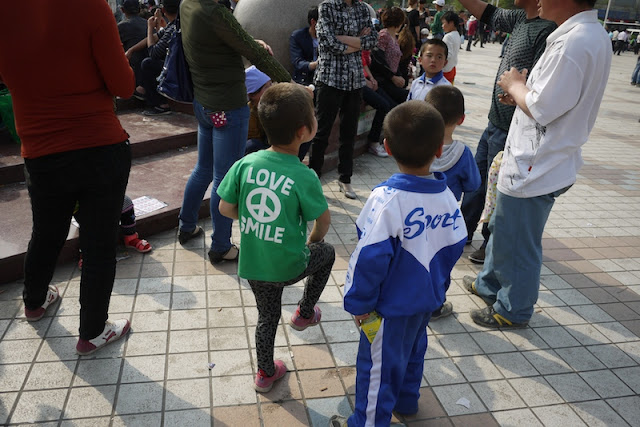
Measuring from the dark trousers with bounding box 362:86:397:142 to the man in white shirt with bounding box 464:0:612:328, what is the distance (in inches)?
153

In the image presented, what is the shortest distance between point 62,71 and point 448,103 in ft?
6.94

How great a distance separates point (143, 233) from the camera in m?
4.10

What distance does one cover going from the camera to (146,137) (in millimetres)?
5754

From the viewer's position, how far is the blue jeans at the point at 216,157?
11.3 ft

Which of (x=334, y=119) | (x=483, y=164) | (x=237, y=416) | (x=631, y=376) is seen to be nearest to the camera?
(x=237, y=416)

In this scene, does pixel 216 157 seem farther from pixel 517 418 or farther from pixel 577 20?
pixel 517 418

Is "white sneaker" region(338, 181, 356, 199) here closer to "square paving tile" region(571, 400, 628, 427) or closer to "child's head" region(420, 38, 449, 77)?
"child's head" region(420, 38, 449, 77)

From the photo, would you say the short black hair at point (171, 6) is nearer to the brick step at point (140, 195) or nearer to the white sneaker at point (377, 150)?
the brick step at point (140, 195)

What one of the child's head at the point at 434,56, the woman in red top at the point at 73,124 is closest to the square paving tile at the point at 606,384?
the child's head at the point at 434,56

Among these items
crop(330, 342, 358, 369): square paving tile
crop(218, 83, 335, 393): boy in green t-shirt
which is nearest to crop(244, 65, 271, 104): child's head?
crop(218, 83, 335, 393): boy in green t-shirt

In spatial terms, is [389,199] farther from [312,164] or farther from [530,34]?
[312,164]

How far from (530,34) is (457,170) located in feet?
3.80

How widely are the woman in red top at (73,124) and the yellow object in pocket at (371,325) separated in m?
1.43

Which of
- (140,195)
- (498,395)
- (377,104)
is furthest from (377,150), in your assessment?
(498,395)
